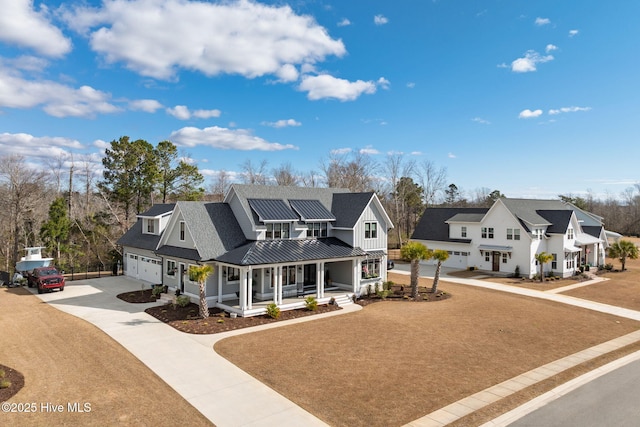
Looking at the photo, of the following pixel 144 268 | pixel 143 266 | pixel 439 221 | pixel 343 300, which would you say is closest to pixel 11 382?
pixel 343 300

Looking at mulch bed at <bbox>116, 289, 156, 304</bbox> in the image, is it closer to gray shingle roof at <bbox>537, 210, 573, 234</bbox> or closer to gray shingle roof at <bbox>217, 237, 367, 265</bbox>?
gray shingle roof at <bbox>217, 237, 367, 265</bbox>

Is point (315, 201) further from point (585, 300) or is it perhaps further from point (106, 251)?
point (106, 251)

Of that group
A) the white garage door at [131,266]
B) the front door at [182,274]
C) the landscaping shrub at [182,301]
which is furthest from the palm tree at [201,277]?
the white garage door at [131,266]

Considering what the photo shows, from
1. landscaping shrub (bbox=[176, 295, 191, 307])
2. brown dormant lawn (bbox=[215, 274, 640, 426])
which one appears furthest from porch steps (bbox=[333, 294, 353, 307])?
landscaping shrub (bbox=[176, 295, 191, 307])

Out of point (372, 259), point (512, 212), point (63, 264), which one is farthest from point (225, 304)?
point (512, 212)

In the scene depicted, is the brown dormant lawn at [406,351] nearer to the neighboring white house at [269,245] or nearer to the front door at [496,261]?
the neighboring white house at [269,245]

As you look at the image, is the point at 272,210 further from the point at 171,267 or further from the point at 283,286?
the point at 171,267

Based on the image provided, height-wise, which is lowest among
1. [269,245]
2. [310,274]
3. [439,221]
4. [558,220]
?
[310,274]
